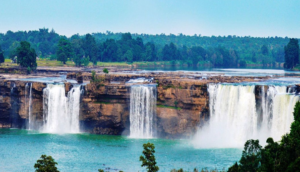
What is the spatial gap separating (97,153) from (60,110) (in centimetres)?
1292

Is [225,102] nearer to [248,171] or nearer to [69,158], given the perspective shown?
[69,158]

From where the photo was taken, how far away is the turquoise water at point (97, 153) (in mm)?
42500

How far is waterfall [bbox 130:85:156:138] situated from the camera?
54.1 meters

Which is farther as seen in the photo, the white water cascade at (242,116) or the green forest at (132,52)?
the green forest at (132,52)

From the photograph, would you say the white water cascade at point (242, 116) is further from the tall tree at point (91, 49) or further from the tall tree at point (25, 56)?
the tall tree at point (91, 49)

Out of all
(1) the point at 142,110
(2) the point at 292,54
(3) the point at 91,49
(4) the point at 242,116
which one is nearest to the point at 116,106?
(1) the point at 142,110

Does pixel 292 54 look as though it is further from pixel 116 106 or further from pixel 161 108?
pixel 116 106

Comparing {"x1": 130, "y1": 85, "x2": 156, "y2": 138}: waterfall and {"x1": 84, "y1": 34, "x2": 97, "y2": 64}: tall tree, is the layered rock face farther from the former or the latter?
{"x1": 84, "y1": 34, "x2": 97, "y2": 64}: tall tree

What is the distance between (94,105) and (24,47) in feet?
131

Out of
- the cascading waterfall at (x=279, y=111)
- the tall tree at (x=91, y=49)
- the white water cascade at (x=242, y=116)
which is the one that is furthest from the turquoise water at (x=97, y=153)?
the tall tree at (x=91, y=49)

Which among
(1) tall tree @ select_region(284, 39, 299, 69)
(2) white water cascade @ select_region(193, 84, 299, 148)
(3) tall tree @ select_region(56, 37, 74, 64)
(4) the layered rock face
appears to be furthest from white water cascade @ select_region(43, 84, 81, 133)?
(1) tall tree @ select_region(284, 39, 299, 69)

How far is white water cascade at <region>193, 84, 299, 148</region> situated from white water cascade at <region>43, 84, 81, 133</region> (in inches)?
550

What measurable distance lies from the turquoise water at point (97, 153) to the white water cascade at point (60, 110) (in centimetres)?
244

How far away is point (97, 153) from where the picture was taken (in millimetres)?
46750
